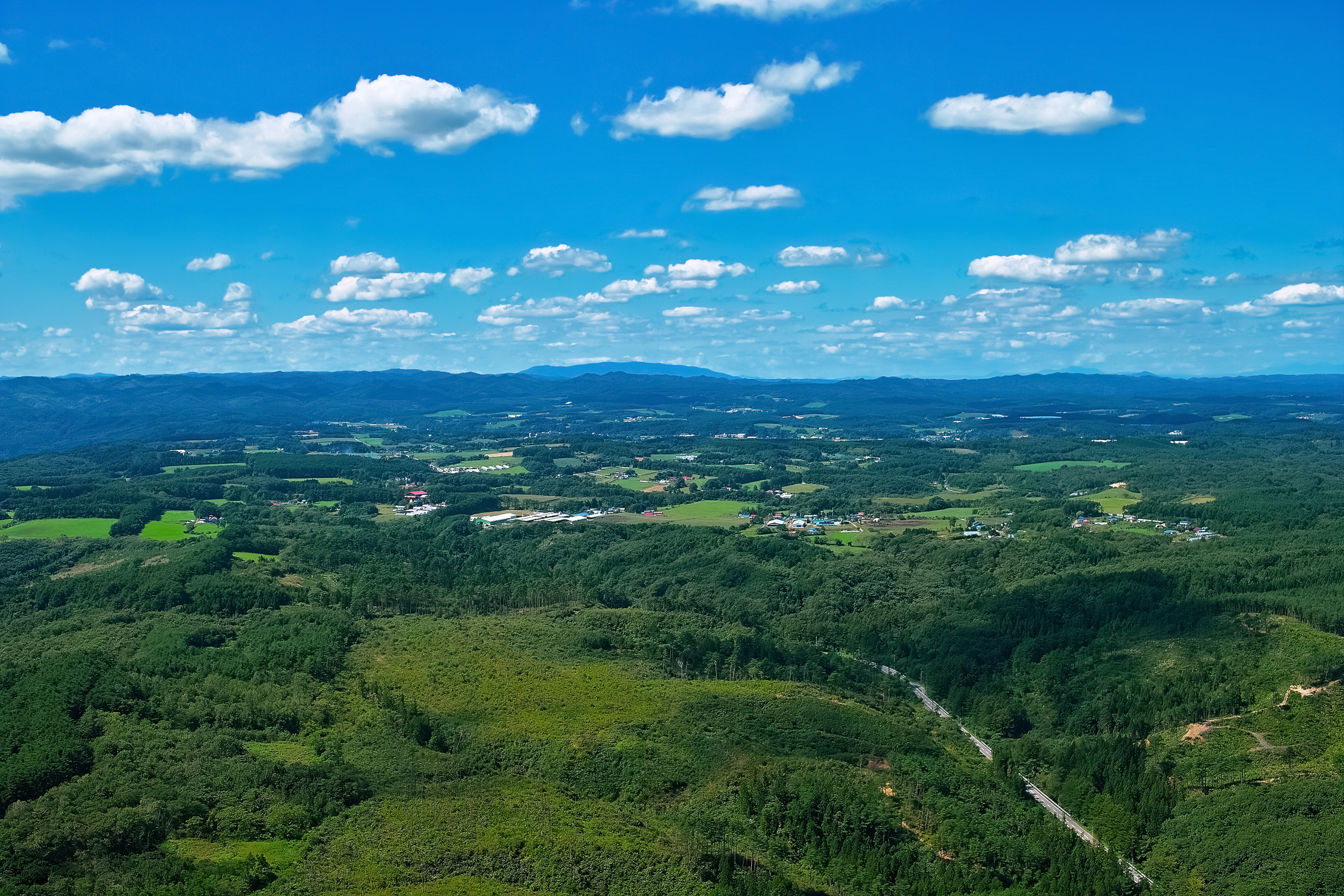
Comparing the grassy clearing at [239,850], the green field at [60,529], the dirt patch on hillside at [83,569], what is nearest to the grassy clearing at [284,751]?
the grassy clearing at [239,850]

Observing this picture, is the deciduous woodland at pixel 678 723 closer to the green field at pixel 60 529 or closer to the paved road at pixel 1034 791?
the paved road at pixel 1034 791

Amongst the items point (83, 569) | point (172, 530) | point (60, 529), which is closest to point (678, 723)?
point (83, 569)

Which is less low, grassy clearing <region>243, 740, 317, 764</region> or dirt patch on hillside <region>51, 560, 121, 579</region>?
dirt patch on hillside <region>51, 560, 121, 579</region>

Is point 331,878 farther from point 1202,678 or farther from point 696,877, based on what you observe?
point 1202,678

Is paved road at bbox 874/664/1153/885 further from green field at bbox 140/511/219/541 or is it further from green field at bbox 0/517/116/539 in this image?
green field at bbox 0/517/116/539

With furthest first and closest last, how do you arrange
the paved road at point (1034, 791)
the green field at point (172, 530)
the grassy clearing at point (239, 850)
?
the green field at point (172, 530)
the paved road at point (1034, 791)
the grassy clearing at point (239, 850)

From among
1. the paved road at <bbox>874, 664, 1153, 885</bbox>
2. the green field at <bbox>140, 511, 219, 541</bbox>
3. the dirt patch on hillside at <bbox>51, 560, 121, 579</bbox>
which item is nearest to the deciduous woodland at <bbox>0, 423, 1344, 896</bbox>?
the dirt patch on hillside at <bbox>51, 560, 121, 579</bbox>
